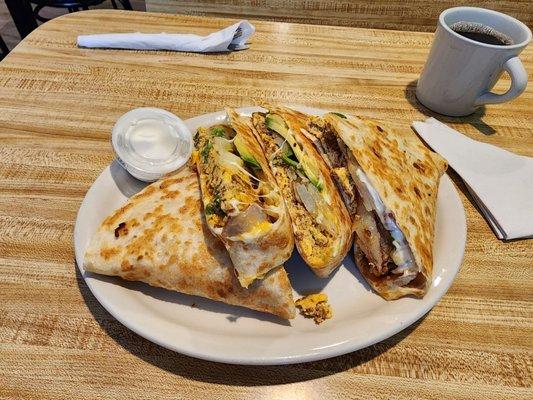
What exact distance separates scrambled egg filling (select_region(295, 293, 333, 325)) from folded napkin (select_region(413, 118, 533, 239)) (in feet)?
2.31

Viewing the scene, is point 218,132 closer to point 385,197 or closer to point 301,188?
point 301,188

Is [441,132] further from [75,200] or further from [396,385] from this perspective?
[75,200]

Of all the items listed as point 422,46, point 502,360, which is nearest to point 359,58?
point 422,46

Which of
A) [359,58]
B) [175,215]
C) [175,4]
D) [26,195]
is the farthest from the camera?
[175,4]

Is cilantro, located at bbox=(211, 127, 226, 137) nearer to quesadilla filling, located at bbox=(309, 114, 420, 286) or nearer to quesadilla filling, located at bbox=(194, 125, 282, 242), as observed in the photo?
quesadilla filling, located at bbox=(194, 125, 282, 242)

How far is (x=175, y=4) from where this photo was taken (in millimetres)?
2779

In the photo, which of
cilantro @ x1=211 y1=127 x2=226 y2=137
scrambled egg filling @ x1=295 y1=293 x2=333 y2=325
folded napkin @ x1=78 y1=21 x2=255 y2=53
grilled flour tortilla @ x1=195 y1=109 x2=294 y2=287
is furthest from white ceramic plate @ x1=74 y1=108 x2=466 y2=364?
folded napkin @ x1=78 y1=21 x2=255 y2=53

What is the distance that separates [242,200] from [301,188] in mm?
220

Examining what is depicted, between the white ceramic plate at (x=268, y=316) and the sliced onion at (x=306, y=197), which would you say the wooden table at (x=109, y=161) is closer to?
the white ceramic plate at (x=268, y=316)

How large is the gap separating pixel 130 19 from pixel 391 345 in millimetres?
2150

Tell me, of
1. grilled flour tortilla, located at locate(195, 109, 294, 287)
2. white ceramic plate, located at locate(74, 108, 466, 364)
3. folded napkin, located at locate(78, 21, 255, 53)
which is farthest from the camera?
folded napkin, located at locate(78, 21, 255, 53)

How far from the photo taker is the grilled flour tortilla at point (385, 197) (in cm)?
119

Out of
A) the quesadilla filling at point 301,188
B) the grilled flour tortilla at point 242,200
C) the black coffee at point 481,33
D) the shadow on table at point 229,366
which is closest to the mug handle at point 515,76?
the black coffee at point 481,33

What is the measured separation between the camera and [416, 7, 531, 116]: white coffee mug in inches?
67.6
